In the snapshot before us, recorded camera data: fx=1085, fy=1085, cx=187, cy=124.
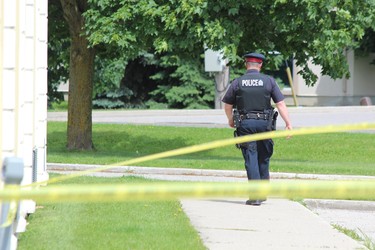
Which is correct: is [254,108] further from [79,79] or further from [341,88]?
[341,88]

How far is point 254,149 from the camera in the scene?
12.4m

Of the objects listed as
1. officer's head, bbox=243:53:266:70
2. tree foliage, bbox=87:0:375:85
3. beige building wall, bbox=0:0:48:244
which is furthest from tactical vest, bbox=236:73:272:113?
tree foliage, bbox=87:0:375:85

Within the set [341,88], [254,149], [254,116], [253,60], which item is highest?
[253,60]

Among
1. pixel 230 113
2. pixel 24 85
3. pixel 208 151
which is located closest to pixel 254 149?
pixel 230 113

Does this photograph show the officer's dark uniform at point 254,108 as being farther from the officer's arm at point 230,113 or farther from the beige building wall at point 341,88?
the beige building wall at point 341,88

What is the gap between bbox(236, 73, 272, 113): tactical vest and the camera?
488 inches

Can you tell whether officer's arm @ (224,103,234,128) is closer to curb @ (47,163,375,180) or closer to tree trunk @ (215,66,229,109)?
curb @ (47,163,375,180)

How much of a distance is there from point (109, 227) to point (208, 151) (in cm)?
1511

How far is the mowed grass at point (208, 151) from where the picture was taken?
62.0ft

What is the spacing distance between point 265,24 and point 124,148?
5.87 m

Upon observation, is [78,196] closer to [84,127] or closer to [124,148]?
[84,127]

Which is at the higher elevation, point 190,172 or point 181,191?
point 181,191

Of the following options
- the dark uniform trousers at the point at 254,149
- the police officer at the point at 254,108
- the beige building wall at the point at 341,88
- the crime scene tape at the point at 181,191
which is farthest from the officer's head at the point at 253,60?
the beige building wall at the point at 341,88

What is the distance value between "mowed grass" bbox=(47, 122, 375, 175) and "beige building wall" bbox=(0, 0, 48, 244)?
726 cm
